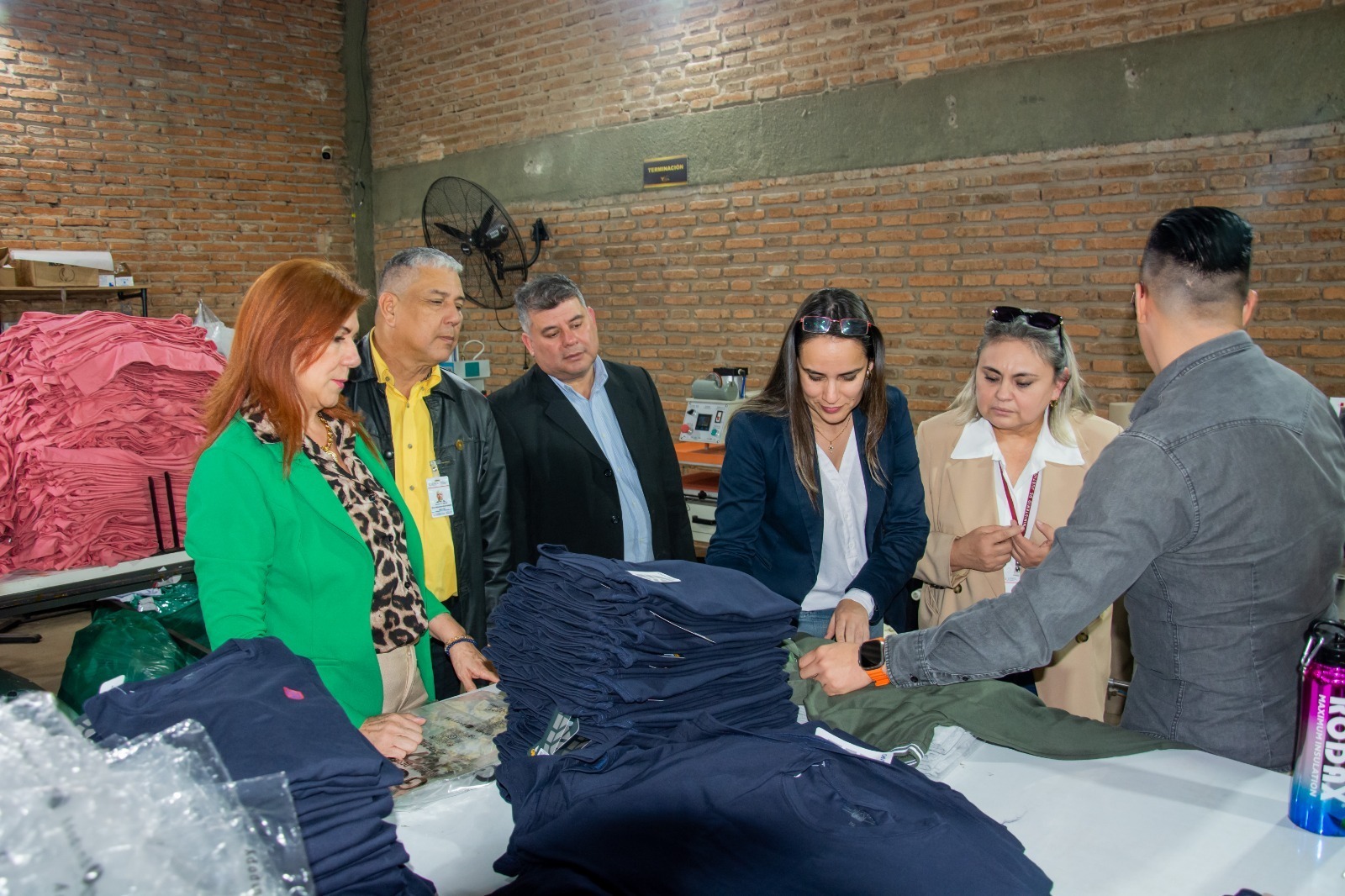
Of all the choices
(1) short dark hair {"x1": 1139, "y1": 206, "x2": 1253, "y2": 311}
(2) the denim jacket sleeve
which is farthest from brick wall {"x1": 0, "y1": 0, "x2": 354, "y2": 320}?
(1) short dark hair {"x1": 1139, "y1": 206, "x2": 1253, "y2": 311}

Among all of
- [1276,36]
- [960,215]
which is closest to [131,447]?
[960,215]

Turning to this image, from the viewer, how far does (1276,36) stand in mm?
4613

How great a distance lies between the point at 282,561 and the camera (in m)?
1.71

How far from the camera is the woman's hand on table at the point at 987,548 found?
2.31 meters

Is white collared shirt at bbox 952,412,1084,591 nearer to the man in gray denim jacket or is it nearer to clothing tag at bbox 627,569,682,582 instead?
the man in gray denim jacket

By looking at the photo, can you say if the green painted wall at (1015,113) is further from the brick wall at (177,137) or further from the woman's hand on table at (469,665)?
the woman's hand on table at (469,665)

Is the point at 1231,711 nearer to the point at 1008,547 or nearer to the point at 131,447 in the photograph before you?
the point at 1008,547

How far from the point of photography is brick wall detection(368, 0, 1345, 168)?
5199 mm

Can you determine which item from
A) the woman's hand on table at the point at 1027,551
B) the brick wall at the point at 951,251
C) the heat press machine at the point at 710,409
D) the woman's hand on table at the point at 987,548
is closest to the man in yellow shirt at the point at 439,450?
the woman's hand on table at the point at 987,548

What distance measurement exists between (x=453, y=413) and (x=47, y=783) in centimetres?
213

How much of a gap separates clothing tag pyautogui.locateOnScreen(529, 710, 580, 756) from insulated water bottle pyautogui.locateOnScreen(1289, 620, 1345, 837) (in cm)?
101

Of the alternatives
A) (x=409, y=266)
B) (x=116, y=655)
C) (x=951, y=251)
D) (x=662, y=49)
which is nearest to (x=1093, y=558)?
(x=409, y=266)

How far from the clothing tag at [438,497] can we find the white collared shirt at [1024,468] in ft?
4.70

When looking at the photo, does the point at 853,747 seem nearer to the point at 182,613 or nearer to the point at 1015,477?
the point at 1015,477
